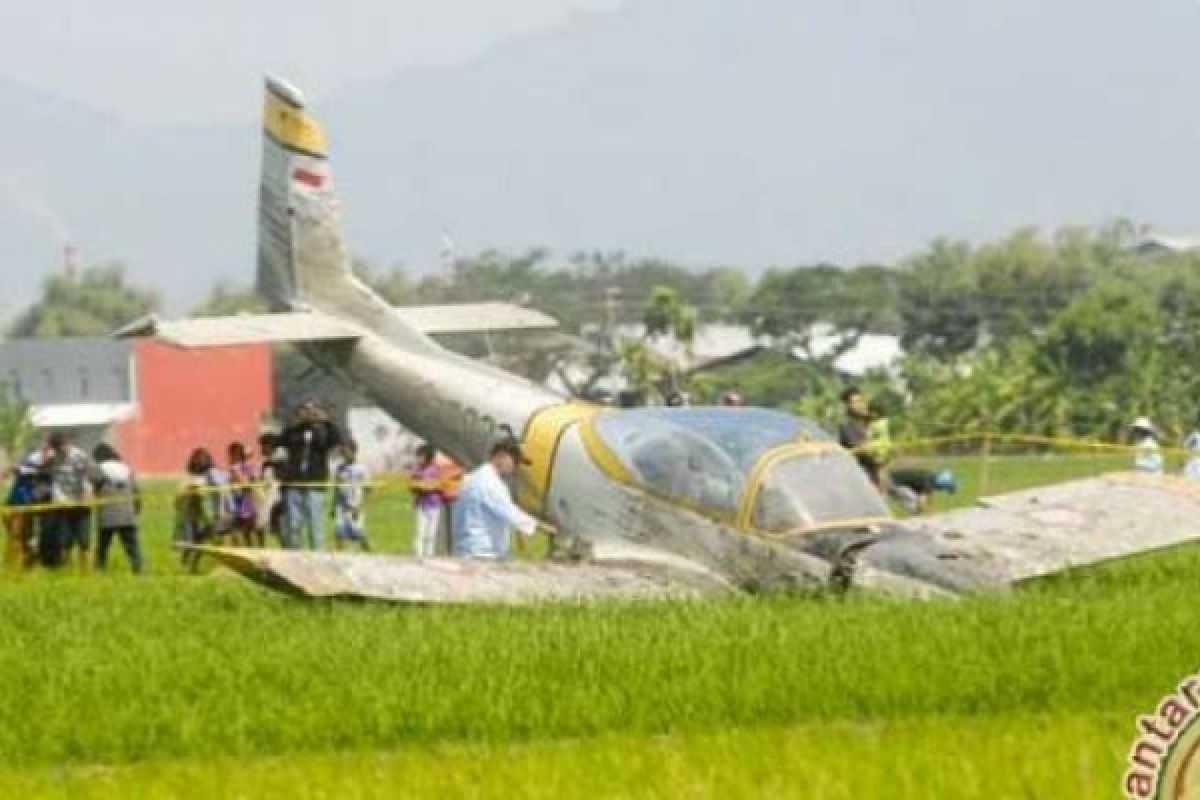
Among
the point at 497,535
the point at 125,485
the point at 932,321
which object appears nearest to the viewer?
the point at 497,535

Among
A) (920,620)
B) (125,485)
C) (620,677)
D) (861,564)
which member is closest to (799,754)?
(620,677)

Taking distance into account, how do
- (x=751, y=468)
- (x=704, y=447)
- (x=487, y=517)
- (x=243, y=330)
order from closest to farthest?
(x=751, y=468) < (x=704, y=447) < (x=487, y=517) < (x=243, y=330)

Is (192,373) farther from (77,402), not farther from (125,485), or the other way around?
(125,485)

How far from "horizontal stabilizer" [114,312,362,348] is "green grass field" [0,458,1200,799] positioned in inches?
403

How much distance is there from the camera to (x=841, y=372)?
490 feet

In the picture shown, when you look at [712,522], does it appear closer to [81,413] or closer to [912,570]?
[912,570]

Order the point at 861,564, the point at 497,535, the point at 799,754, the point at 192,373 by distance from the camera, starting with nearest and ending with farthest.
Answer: the point at 799,754 → the point at 861,564 → the point at 497,535 → the point at 192,373

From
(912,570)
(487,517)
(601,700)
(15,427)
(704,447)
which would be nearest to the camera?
(601,700)

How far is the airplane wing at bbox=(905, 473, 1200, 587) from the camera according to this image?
22.0 metres

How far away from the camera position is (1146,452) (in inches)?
1228

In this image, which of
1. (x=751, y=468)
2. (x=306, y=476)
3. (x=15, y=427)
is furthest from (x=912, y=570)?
(x=15, y=427)

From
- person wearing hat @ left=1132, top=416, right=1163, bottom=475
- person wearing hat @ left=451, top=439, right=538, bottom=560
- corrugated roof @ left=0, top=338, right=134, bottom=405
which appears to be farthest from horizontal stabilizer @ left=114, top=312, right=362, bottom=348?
corrugated roof @ left=0, top=338, right=134, bottom=405

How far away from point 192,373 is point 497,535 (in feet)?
374

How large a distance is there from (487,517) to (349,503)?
12.1 metres
